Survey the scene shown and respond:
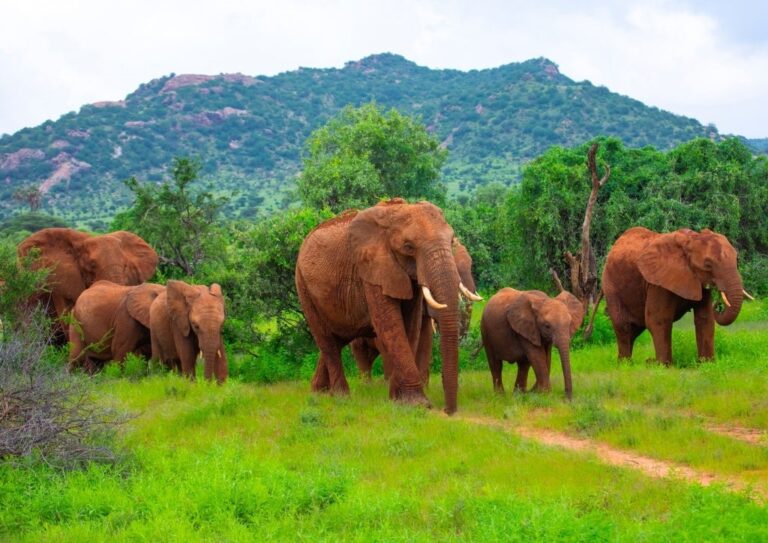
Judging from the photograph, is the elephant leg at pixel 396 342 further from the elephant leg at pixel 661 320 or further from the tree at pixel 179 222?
the tree at pixel 179 222

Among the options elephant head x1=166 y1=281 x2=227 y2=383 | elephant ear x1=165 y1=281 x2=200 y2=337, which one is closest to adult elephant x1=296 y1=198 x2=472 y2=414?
elephant head x1=166 y1=281 x2=227 y2=383

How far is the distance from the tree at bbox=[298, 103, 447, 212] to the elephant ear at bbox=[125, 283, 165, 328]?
11.0m

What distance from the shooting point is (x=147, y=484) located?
28.0 ft

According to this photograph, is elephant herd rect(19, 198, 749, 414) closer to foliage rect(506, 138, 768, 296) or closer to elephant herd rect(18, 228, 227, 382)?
elephant herd rect(18, 228, 227, 382)

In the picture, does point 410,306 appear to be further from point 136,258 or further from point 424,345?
point 136,258

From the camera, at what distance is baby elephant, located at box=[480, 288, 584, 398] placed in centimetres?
1212

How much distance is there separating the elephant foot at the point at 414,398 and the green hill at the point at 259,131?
214ft

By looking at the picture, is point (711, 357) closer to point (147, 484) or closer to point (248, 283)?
point (248, 283)

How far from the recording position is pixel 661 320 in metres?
15.2

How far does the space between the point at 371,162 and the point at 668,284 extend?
19883 mm

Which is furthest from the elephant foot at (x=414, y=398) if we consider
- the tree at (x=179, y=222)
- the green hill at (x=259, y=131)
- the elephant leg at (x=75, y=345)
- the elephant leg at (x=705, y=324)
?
the green hill at (x=259, y=131)

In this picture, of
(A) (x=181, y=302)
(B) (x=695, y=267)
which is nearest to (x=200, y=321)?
(A) (x=181, y=302)

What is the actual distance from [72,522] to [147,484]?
982 millimetres

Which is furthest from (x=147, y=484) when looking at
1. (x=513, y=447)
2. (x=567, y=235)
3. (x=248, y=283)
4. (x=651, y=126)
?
(x=651, y=126)
